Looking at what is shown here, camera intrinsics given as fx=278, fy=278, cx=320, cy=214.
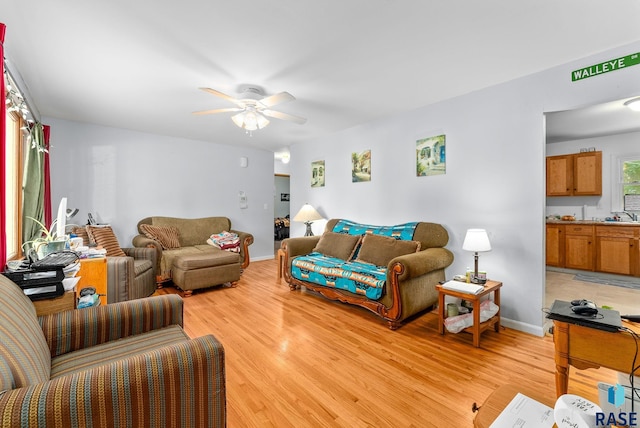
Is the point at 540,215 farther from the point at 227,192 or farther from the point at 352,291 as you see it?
the point at 227,192

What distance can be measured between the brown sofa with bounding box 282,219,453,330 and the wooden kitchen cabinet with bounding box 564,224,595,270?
3334 mm

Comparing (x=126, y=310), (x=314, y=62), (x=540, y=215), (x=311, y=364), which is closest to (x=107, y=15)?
(x=314, y=62)

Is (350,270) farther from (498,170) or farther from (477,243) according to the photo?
(498,170)

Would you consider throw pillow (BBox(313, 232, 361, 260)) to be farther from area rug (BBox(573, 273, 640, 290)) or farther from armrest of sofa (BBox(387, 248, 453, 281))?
area rug (BBox(573, 273, 640, 290))

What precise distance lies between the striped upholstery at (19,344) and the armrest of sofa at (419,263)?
233 centimetres

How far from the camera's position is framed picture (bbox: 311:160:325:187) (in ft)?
16.0

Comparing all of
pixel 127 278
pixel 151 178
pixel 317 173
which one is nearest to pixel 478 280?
pixel 317 173

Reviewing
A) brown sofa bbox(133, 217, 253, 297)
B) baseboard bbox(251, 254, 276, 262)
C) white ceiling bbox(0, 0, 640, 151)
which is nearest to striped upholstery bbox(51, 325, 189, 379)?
white ceiling bbox(0, 0, 640, 151)

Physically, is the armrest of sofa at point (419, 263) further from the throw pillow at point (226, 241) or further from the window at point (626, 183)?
the window at point (626, 183)

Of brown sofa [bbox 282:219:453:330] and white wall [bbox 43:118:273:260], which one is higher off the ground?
white wall [bbox 43:118:273:260]

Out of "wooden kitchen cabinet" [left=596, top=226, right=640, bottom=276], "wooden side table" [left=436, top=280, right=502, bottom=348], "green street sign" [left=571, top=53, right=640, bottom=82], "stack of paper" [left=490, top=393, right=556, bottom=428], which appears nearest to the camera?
"stack of paper" [left=490, top=393, right=556, bottom=428]

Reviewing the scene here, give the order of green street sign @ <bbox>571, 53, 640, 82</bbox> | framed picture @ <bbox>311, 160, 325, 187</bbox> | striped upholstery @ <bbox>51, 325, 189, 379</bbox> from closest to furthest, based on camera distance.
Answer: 1. striped upholstery @ <bbox>51, 325, 189, 379</bbox>
2. green street sign @ <bbox>571, 53, 640, 82</bbox>
3. framed picture @ <bbox>311, 160, 325, 187</bbox>

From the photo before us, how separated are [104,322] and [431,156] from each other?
337 cm

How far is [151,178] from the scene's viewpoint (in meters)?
4.66
